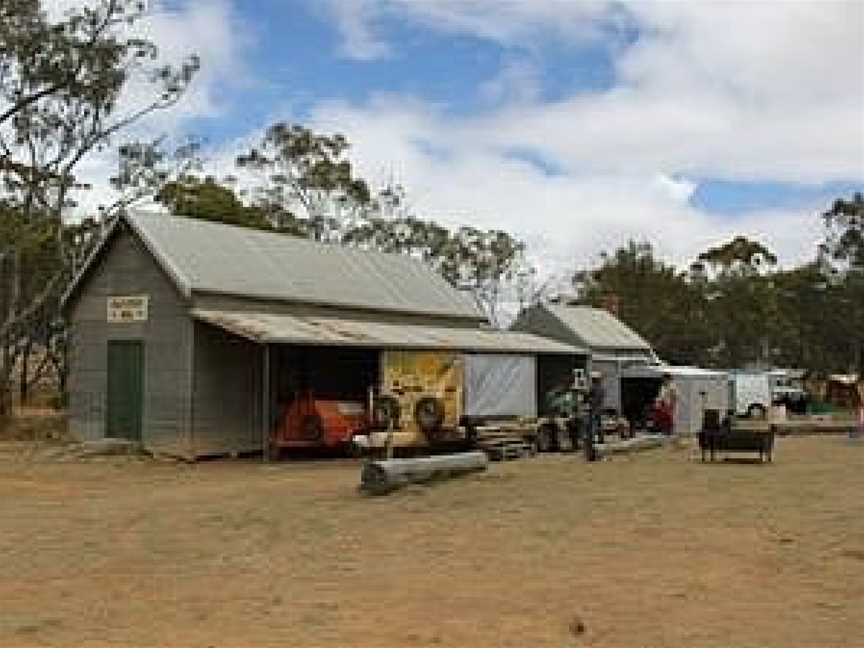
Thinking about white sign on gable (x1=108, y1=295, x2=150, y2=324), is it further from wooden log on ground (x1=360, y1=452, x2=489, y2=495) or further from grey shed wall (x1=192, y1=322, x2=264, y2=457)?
wooden log on ground (x1=360, y1=452, x2=489, y2=495)

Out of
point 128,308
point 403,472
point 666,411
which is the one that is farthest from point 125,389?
point 666,411

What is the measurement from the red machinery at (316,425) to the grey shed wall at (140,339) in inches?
80.8

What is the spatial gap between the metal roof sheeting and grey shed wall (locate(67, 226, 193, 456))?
0.52 m

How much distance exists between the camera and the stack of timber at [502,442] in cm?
2820

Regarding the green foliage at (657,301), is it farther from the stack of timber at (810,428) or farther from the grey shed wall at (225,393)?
the grey shed wall at (225,393)

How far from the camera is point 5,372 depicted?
129 ft

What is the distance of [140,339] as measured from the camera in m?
28.8

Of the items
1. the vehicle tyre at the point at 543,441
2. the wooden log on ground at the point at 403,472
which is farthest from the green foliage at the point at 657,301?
the wooden log on ground at the point at 403,472

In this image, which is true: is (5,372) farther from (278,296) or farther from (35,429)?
(278,296)

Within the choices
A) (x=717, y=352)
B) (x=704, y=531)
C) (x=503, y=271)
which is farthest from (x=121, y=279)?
(x=717, y=352)

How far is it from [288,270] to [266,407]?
6.08m

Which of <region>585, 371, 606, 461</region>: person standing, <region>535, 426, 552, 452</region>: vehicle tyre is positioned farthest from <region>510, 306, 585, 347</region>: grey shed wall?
<region>585, 371, 606, 461</region>: person standing

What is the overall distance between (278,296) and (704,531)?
55.5 feet

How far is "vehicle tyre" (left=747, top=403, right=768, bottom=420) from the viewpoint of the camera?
49028 millimetres
